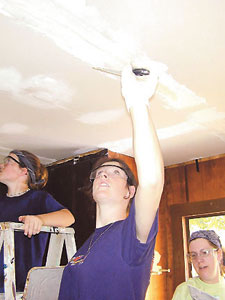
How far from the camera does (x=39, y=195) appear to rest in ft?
6.38

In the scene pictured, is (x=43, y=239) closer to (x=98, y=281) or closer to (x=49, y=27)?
(x=98, y=281)

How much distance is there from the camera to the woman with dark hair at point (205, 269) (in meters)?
2.62

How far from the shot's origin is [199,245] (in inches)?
112

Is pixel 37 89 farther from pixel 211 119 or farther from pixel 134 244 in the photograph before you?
pixel 134 244

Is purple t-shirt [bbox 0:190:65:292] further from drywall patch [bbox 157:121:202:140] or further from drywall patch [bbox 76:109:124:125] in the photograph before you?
drywall patch [bbox 157:121:202:140]

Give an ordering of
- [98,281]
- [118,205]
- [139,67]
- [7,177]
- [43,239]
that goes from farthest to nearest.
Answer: [7,177]
[43,239]
[118,205]
[98,281]
[139,67]

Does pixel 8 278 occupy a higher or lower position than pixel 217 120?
lower

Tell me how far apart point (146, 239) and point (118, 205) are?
379 millimetres

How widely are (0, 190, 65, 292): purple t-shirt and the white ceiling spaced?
0.74 m

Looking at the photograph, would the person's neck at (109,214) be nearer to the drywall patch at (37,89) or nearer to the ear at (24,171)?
the ear at (24,171)

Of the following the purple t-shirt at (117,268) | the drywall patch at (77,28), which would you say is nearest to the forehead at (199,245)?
the drywall patch at (77,28)

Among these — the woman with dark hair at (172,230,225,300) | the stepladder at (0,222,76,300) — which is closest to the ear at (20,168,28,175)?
the stepladder at (0,222,76,300)

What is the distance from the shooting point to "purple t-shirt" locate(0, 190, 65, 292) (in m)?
1.73

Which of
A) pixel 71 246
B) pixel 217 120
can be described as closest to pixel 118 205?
pixel 71 246
